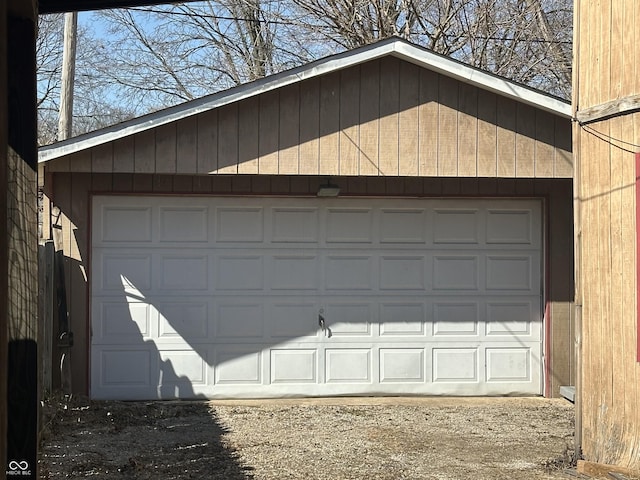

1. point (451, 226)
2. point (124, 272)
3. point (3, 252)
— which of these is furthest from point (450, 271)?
point (3, 252)

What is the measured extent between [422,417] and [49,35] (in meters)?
20.6

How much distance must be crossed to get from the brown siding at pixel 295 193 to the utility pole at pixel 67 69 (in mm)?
7596

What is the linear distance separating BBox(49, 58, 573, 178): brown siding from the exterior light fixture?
745mm

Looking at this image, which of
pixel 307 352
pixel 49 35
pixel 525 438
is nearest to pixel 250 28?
pixel 49 35

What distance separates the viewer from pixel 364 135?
361 inches

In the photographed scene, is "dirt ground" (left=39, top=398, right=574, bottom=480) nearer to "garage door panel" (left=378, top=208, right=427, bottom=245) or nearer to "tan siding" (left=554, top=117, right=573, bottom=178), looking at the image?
"garage door panel" (left=378, top=208, right=427, bottom=245)

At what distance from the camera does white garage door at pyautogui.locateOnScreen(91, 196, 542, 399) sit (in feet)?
32.7

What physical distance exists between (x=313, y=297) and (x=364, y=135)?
6.93 ft

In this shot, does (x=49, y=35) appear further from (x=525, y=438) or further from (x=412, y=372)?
(x=525, y=438)

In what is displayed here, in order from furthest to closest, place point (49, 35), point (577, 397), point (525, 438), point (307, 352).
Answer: point (49, 35) → point (307, 352) → point (525, 438) → point (577, 397)

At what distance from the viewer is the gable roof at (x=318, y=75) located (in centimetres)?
876

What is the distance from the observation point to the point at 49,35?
25.9m

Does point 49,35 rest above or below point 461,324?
above

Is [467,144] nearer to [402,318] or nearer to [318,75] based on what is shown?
[318,75]
